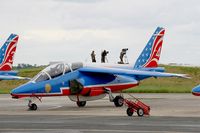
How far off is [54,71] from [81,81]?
5.57 ft

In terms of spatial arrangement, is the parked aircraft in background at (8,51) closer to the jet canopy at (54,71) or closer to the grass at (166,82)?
the grass at (166,82)

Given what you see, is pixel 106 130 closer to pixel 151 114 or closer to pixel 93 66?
pixel 151 114

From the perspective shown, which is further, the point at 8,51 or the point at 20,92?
the point at 8,51

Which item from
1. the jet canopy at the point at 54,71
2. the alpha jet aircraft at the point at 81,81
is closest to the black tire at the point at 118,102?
the alpha jet aircraft at the point at 81,81

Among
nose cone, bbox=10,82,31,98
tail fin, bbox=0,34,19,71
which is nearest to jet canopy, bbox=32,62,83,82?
nose cone, bbox=10,82,31,98

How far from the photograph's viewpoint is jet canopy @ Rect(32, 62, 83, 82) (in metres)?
35.9

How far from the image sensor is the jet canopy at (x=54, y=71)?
3594 cm

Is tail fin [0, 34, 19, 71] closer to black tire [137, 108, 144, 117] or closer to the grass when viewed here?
the grass

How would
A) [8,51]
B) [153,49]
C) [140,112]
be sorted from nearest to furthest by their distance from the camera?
[140,112] < [153,49] < [8,51]

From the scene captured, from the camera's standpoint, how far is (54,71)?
3619cm

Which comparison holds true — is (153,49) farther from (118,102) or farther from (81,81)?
(81,81)

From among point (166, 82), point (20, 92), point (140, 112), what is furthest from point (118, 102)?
point (166, 82)

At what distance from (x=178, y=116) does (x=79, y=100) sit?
9722mm

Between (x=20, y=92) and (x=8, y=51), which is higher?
(x=8, y=51)
